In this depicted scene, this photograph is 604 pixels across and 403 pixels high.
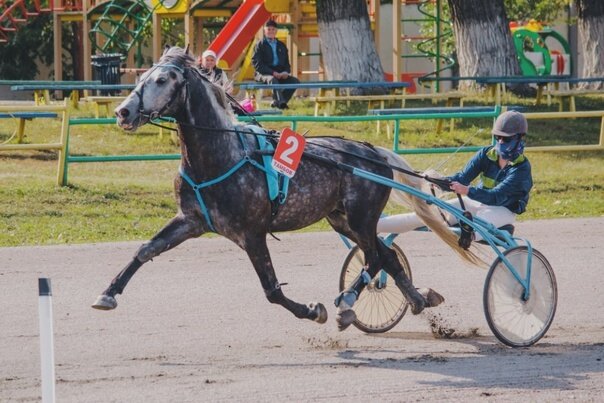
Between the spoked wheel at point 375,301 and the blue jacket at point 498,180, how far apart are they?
713 millimetres

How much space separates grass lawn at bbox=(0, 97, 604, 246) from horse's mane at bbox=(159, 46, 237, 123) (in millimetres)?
3493

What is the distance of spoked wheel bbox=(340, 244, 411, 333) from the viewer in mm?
8180

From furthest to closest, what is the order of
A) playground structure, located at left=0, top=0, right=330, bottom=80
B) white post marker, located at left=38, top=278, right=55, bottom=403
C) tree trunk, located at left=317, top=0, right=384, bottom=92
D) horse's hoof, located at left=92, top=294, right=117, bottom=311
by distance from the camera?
playground structure, located at left=0, top=0, right=330, bottom=80, tree trunk, located at left=317, top=0, right=384, bottom=92, horse's hoof, located at left=92, top=294, right=117, bottom=311, white post marker, located at left=38, top=278, right=55, bottom=403

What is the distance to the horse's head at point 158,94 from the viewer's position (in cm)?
700

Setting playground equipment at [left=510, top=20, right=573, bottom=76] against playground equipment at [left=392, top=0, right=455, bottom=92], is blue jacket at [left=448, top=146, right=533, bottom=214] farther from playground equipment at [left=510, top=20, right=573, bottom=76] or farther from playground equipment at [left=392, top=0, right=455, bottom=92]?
playground equipment at [left=510, top=20, right=573, bottom=76]

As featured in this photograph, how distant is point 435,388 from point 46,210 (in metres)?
7.89

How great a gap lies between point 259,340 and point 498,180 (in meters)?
1.75

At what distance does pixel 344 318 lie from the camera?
7.65 meters

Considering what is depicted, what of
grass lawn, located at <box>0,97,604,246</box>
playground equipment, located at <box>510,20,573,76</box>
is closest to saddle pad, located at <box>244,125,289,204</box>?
grass lawn, located at <box>0,97,604,246</box>

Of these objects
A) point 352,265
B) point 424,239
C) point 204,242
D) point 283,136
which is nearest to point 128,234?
point 204,242

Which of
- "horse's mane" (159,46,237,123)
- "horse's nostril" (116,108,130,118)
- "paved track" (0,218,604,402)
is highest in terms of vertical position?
"horse's mane" (159,46,237,123)

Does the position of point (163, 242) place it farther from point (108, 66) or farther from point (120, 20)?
point (120, 20)

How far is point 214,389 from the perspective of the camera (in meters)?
6.46

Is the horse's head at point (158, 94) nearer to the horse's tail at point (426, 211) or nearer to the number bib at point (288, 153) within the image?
the number bib at point (288, 153)
